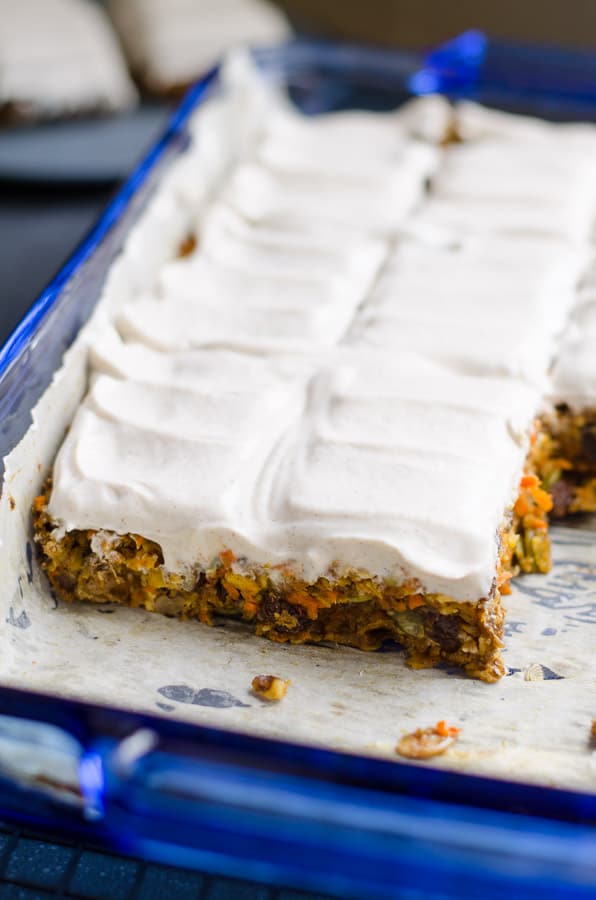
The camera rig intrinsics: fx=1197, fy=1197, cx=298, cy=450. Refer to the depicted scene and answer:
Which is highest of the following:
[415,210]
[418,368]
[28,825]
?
[415,210]

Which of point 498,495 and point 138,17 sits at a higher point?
point 138,17

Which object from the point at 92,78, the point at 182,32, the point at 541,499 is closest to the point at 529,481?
the point at 541,499

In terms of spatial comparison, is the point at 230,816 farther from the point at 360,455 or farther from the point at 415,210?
the point at 415,210

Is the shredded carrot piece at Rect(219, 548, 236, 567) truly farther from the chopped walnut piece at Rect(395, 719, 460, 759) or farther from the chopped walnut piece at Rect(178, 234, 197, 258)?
the chopped walnut piece at Rect(178, 234, 197, 258)

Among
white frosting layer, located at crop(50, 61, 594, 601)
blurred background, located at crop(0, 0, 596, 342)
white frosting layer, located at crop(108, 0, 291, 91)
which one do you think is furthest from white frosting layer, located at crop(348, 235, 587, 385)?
white frosting layer, located at crop(108, 0, 291, 91)

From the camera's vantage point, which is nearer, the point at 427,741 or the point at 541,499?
the point at 427,741

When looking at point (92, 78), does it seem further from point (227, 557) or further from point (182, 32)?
point (227, 557)

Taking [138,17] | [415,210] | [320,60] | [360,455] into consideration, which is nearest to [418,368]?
[360,455]

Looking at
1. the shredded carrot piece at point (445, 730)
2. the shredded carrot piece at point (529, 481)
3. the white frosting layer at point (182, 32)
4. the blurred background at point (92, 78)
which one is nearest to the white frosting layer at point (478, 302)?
the shredded carrot piece at point (529, 481)
